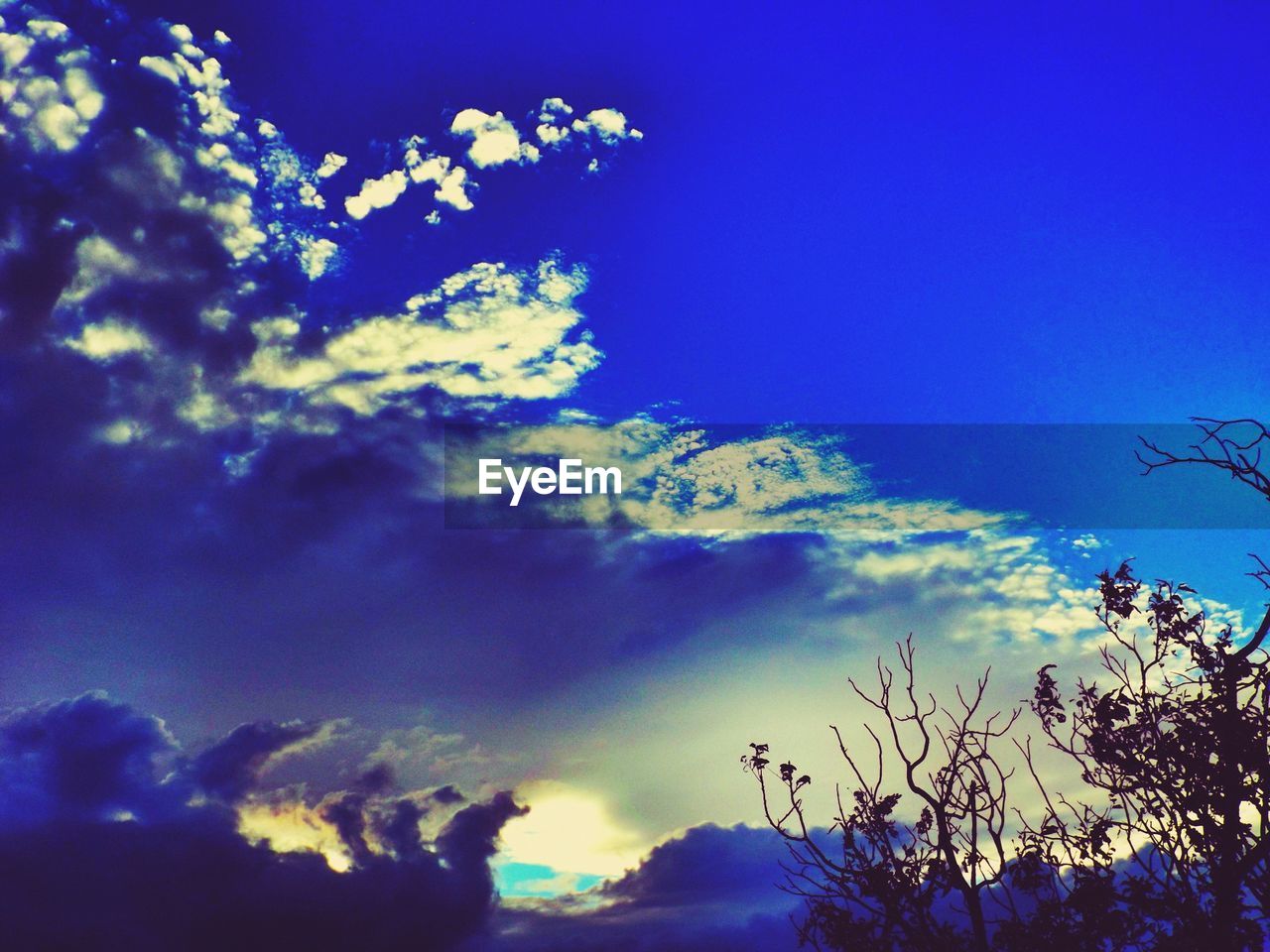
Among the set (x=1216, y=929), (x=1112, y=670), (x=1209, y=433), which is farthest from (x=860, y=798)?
(x=1209, y=433)

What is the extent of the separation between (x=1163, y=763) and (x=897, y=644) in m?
3.20

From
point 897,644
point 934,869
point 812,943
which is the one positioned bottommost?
point 812,943

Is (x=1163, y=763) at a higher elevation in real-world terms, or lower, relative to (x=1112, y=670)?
lower

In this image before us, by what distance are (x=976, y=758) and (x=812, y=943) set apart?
3505mm

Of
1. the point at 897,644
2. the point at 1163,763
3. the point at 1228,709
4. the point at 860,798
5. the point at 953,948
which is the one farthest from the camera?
the point at 860,798

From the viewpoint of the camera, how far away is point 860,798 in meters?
12.5

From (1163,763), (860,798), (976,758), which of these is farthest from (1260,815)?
(860,798)

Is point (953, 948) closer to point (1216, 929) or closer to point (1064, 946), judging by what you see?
point (1064, 946)

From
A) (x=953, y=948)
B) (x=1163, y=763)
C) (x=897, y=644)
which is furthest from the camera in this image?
(x=897, y=644)

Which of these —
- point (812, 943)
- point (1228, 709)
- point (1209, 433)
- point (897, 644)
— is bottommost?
point (812, 943)

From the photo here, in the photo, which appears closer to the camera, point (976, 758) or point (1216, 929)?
point (1216, 929)

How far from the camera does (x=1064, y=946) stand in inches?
435

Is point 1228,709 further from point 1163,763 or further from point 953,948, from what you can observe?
point 953,948

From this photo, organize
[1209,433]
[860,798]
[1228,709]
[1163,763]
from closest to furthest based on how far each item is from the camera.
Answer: [1209,433] → [1228,709] → [1163,763] → [860,798]
